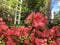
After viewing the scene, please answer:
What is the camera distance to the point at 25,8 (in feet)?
73.5

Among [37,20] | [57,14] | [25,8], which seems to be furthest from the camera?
[57,14]

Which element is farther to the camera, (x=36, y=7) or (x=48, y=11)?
(x=48, y=11)

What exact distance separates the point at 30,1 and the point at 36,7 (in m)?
0.70

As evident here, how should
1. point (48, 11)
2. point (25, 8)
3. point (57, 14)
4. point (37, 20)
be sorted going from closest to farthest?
point (37, 20) < point (25, 8) < point (48, 11) < point (57, 14)

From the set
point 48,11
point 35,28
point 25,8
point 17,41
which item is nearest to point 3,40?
point 17,41

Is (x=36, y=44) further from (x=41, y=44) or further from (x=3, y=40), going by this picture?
(x=3, y=40)

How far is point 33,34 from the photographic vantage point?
4727mm

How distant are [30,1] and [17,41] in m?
19.1

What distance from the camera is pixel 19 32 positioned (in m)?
4.79

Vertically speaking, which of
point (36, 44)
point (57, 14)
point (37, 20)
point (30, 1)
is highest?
point (37, 20)

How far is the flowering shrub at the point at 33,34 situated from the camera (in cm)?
462

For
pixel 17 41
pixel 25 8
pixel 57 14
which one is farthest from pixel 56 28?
pixel 57 14

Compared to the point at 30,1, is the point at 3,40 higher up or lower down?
higher up

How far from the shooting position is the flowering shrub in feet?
15.2
